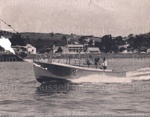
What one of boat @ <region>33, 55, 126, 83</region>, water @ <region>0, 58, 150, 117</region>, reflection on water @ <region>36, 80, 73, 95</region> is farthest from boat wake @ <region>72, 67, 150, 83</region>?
reflection on water @ <region>36, 80, 73, 95</region>

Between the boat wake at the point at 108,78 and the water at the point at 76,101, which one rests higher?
the boat wake at the point at 108,78

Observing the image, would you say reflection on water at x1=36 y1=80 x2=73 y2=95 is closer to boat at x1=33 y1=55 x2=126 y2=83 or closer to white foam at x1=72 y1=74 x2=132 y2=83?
boat at x1=33 y1=55 x2=126 y2=83

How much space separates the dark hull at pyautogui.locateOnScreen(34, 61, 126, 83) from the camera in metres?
38.1

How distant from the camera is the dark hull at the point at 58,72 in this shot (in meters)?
38.1

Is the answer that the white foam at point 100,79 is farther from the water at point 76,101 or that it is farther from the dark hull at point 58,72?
the dark hull at point 58,72

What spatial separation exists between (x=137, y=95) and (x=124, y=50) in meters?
163

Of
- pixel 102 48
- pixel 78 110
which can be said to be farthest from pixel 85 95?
pixel 102 48

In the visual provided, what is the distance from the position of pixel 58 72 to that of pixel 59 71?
0.17m

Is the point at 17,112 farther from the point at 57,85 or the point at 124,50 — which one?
the point at 124,50

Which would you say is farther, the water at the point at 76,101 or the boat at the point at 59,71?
the boat at the point at 59,71

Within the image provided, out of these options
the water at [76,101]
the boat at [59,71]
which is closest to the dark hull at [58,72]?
the boat at [59,71]

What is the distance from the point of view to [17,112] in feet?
72.3

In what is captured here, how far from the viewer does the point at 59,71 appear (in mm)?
38562

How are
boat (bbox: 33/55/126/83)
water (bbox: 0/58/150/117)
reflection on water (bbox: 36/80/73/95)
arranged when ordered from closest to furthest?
water (bbox: 0/58/150/117)
reflection on water (bbox: 36/80/73/95)
boat (bbox: 33/55/126/83)
